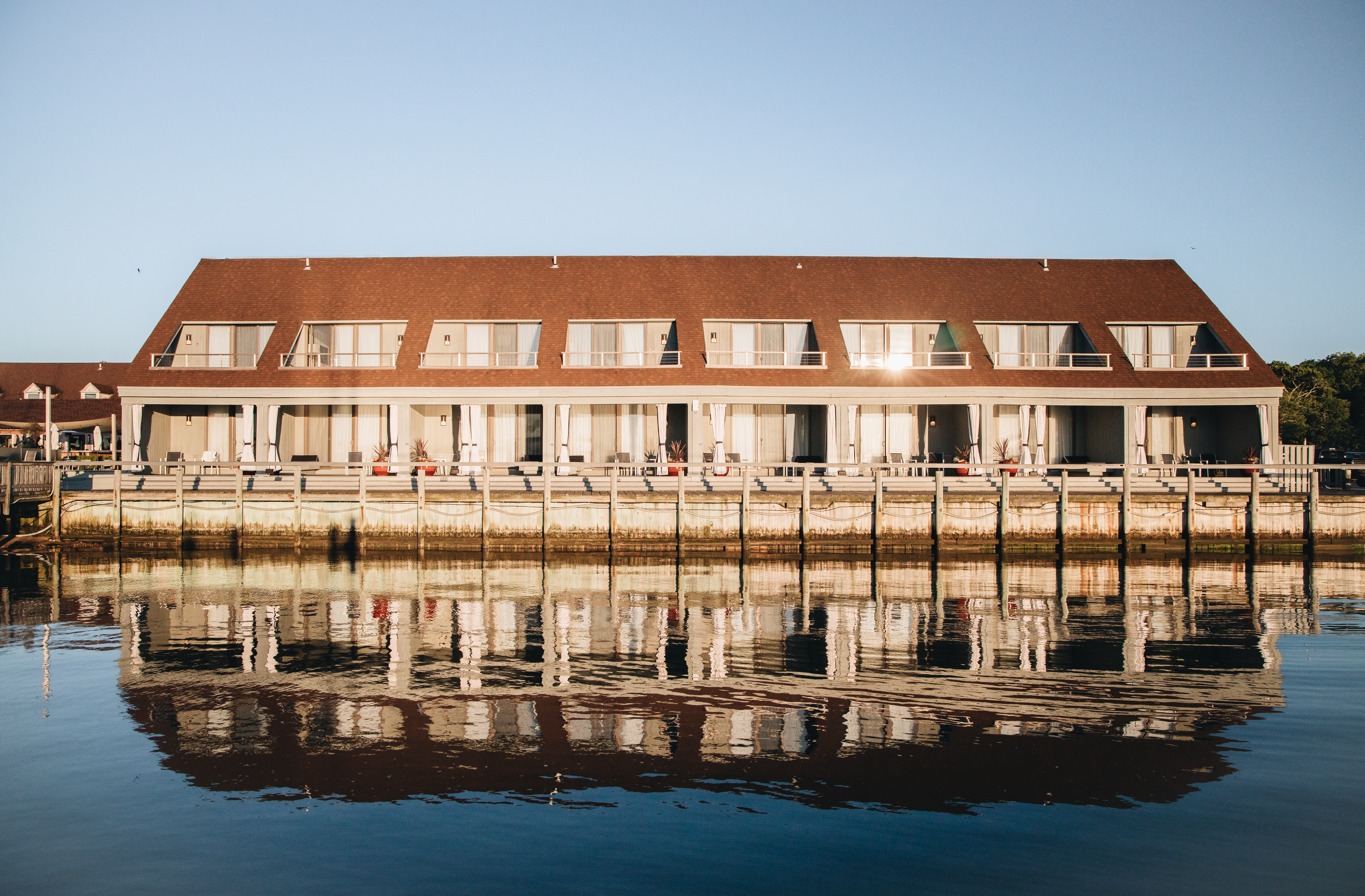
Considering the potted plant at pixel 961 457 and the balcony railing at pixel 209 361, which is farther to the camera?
the balcony railing at pixel 209 361

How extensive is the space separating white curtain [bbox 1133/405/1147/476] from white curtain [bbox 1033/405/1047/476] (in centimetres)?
294

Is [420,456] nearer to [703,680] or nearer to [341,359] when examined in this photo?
[341,359]

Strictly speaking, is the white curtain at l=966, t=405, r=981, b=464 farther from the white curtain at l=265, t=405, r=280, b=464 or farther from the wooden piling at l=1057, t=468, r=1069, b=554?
the white curtain at l=265, t=405, r=280, b=464

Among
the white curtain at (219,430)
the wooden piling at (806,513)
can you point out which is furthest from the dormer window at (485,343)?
the wooden piling at (806,513)

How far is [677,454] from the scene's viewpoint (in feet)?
107

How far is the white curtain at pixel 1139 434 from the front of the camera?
3353 cm

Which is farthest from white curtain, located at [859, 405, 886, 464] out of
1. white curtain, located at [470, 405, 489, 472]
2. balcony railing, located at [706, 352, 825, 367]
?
white curtain, located at [470, 405, 489, 472]

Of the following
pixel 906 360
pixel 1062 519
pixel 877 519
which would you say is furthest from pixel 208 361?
pixel 1062 519

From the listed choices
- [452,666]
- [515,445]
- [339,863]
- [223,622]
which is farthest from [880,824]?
[515,445]

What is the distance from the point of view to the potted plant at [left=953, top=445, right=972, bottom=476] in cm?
3097

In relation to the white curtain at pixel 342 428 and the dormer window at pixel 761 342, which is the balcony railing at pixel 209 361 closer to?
the white curtain at pixel 342 428

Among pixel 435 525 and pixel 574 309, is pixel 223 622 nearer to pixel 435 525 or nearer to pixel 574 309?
pixel 435 525

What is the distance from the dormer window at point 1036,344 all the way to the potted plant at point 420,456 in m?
20.2

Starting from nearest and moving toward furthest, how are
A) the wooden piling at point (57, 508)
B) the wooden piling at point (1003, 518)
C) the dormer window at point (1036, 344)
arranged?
the wooden piling at point (1003, 518)
the wooden piling at point (57, 508)
the dormer window at point (1036, 344)
